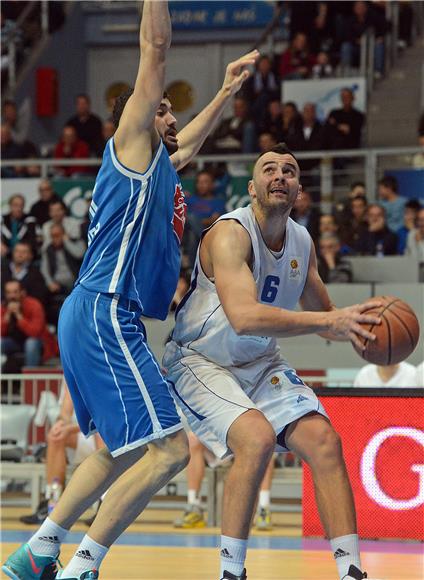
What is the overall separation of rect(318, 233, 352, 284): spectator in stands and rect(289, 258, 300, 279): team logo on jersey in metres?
6.75

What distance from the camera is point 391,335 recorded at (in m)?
5.11

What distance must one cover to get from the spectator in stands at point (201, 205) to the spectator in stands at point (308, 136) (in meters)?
1.30

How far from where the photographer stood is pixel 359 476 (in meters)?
8.70

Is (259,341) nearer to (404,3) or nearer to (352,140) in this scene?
(352,140)

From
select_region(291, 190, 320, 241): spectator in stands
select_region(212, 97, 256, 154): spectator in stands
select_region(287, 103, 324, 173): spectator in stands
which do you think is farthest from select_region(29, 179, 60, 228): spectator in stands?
select_region(291, 190, 320, 241): spectator in stands

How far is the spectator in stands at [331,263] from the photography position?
12.6 m

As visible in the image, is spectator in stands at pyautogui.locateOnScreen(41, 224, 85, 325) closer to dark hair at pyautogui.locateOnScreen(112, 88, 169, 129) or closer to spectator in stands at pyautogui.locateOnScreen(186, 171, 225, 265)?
spectator in stands at pyautogui.locateOnScreen(186, 171, 225, 265)

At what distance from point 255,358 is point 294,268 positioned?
46 centimetres

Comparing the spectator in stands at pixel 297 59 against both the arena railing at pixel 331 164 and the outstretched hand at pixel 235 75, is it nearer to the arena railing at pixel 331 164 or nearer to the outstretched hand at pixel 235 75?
the arena railing at pixel 331 164

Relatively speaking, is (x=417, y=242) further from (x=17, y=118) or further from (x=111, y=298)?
(x=17, y=118)

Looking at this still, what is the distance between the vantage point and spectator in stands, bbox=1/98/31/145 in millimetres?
18125

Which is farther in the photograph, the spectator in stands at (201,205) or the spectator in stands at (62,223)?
the spectator in stands at (62,223)

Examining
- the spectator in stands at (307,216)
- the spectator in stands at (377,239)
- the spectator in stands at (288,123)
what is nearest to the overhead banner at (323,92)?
the spectator in stands at (288,123)

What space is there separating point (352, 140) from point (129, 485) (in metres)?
10.6
